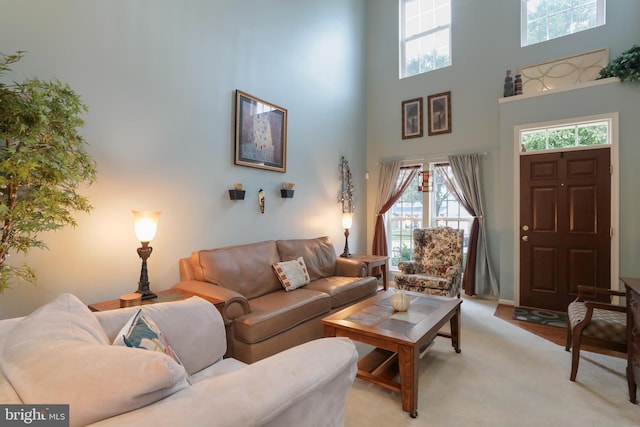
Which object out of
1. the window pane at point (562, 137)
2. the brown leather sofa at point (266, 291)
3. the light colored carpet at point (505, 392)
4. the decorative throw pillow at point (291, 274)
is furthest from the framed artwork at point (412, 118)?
the light colored carpet at point (505, 392)

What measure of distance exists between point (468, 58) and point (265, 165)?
12.1 ft

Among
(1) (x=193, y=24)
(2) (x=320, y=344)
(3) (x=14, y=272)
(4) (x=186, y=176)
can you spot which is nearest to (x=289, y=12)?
(1) (x=193, y=24)

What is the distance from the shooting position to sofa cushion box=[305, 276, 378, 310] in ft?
10.6

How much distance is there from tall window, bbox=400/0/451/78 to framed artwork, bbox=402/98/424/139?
0.59m

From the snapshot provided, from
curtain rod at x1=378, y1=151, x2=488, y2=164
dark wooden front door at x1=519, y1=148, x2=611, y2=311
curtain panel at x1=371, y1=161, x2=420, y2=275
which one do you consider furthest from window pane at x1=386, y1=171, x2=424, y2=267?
dark wooden front door at x1=519, y1=148, x2=611, y2=311

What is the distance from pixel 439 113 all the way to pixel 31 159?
16.7 feet

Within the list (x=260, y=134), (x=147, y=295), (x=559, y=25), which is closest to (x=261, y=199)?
(x=260, y=134)

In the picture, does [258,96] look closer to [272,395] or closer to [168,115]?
[168,115]

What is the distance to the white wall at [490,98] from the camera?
3533 millimetres

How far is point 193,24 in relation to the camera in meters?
2.99

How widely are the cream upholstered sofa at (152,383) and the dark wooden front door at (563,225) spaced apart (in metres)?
4.01

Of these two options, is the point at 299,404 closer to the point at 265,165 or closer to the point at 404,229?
the point at 265,165

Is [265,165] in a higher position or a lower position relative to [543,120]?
lower

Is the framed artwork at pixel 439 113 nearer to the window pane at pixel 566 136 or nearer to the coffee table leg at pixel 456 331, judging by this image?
the window pane at pixel 566 136
